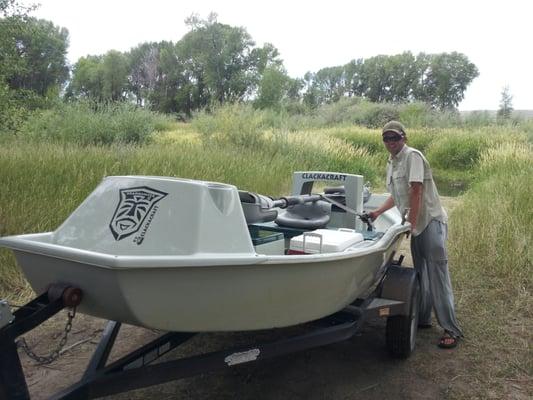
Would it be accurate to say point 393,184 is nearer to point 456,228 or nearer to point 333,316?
point 333,316

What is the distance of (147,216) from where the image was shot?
Answer: 2305 millimetres

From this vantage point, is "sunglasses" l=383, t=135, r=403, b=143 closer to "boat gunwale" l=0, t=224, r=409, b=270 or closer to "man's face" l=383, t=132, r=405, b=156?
"man's face" l=383, t=132, r=405, b=156

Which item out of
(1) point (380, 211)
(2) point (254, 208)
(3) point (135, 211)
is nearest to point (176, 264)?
(3) point (135, 211)

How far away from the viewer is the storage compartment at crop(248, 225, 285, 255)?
2922mm

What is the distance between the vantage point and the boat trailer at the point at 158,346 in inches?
79.0

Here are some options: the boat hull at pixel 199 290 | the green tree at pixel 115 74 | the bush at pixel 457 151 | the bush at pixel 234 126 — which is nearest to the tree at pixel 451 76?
the green tree at pixel 115 74

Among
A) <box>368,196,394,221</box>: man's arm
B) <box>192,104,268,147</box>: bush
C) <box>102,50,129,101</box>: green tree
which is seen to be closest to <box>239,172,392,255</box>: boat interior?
<box>368,196,394,221</box>: man's arm

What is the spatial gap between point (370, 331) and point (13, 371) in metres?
2.93

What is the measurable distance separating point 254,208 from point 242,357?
1098 millimetres

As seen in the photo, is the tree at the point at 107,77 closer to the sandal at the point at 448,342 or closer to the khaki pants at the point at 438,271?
the khaki pants at the point at 438,271

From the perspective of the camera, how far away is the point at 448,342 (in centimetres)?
380

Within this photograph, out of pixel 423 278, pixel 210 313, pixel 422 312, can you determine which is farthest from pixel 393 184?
pixel 210 313

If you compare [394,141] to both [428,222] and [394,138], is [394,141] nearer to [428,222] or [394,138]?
[394,138]

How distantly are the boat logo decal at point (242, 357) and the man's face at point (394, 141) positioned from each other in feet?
6.66
